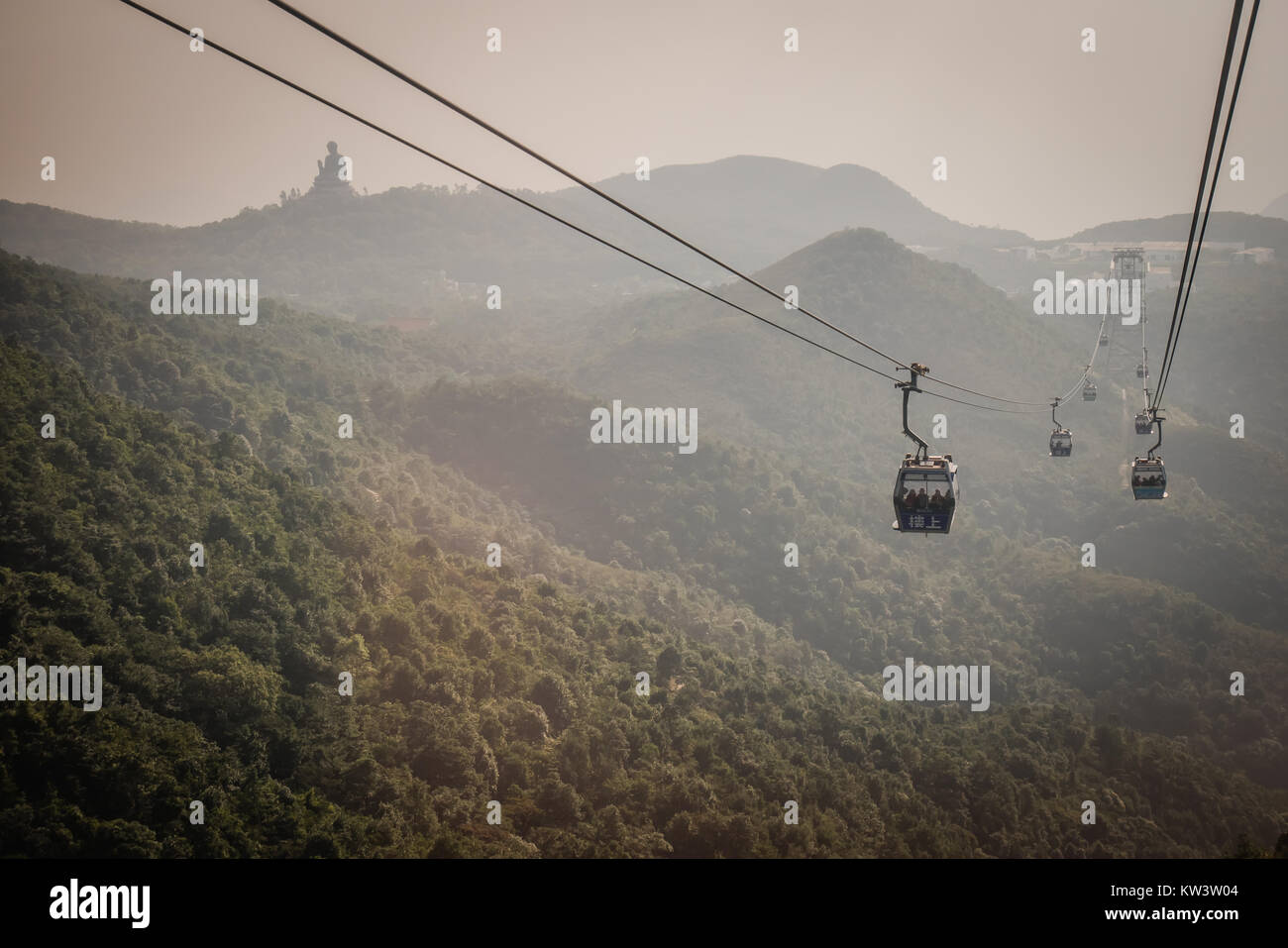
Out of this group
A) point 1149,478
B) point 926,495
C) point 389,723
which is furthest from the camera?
point 389,723

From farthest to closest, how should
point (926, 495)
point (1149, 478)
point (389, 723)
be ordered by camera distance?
point (389, 723) → point (1149, 478) → point (926, 495)

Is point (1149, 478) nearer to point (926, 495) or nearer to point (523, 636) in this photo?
point (926, 495)

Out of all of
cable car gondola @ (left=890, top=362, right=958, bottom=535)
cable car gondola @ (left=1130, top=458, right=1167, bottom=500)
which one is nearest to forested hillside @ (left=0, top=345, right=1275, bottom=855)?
cable car gondola @ (left=1130, top=458, right=1167, bottom=500)

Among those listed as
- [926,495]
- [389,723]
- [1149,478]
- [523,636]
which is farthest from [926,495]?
[523,636]

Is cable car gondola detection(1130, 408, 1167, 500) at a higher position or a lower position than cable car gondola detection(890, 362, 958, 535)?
higher

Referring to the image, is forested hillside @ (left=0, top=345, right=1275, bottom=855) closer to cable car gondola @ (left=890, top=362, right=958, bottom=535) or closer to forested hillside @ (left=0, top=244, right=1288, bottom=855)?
forested hillside @ (left=0, top=244, right=1288, bottom=855)

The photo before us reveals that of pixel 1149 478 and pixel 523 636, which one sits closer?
pixel 1149 478

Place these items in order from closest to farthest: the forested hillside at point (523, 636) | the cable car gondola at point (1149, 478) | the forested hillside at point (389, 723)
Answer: the cable car gondola at point (1149, 478) → the forested hillside at point (389, 723) → the forested hillside at point (523, 636)

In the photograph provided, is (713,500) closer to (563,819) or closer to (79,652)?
(563,819)

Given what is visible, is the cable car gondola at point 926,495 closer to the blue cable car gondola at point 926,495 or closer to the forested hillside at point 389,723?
the blue cable car gondola at point 926,495

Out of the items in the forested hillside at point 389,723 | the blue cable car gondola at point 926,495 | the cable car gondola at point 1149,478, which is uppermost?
the cable car gondola at point 1149,478

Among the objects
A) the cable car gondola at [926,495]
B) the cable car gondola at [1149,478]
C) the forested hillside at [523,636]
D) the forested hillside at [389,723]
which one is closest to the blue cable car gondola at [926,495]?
the cable car gondola at [926,495]
